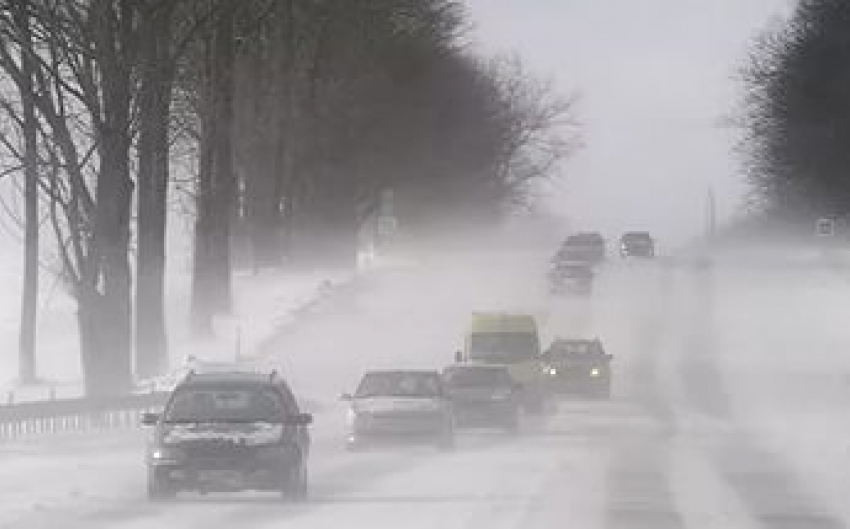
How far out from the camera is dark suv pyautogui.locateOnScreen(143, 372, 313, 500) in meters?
26.0

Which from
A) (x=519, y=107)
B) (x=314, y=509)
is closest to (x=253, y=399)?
(x=314, y=509)

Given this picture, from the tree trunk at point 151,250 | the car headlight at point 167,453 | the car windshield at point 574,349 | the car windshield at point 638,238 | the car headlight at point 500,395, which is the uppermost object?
the car windshield at point 638,238

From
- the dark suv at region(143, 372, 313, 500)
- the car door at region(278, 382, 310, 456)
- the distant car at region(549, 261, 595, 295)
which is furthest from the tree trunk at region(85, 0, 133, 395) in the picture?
the distant car at region(549, 261, 595, 295)

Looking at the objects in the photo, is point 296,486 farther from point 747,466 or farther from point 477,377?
point 477,377

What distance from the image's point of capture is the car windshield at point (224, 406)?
1051 inches

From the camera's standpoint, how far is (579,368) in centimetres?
5603

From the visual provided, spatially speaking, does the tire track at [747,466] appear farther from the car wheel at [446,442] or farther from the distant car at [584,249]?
the distant car at [584,249]

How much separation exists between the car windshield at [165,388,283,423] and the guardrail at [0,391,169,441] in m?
8.71

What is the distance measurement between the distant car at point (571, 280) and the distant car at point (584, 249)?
15.0 ft

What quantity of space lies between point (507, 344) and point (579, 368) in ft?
11.9

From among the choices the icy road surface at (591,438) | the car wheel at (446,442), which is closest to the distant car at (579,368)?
the icy road surface at (591,438)

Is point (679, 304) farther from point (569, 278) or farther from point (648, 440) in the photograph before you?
point (648, 440)

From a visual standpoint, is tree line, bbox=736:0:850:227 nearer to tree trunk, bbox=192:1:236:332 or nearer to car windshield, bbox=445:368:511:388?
tree trunk, bbox=192:1:236:332

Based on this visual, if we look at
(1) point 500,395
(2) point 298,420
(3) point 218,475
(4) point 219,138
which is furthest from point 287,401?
(4) point 219,138
